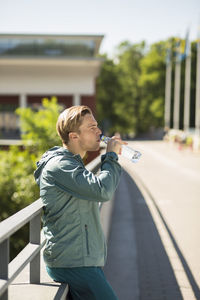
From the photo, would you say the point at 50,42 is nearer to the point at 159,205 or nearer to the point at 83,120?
the point at 159,205

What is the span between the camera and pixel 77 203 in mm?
2439

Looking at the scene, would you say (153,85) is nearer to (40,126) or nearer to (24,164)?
(24,164)

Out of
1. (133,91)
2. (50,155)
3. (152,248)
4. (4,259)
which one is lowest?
(152,248)

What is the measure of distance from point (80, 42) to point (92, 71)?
6.58ft

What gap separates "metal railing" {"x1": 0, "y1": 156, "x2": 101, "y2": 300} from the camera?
6.76 ft

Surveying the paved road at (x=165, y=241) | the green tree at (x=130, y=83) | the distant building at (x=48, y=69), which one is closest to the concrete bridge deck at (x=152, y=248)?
the paved road at (x=165, y=241)

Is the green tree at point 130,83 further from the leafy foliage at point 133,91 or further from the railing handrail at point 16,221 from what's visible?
the railing handrail at point 16,221

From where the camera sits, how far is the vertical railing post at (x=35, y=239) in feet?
9.38

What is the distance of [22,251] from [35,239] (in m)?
0.25

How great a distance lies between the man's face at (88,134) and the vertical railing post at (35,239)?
0.64 m

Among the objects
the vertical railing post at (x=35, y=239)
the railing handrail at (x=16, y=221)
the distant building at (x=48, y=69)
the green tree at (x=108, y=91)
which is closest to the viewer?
the railing handrail at (x=16, y=221)

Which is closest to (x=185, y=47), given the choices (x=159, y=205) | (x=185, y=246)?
(x=159, y=205)

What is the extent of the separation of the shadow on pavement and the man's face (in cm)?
271

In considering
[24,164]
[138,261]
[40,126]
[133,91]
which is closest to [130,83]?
[133,91]
